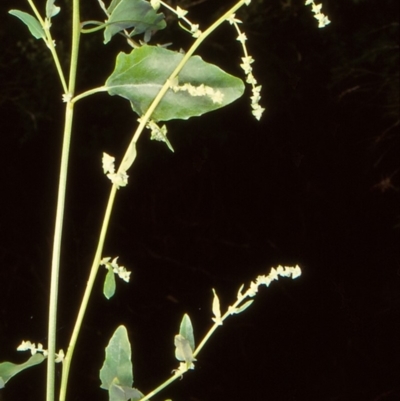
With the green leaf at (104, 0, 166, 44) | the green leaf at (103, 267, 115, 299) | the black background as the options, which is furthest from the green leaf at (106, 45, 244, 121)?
the black background

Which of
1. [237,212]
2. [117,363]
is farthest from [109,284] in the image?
[237,212]

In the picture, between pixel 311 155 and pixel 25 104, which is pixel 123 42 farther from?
pixel 311 155

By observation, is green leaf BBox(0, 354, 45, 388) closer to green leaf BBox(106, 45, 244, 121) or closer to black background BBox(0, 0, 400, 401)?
green leaf BBox(106, 45, 244, 121)

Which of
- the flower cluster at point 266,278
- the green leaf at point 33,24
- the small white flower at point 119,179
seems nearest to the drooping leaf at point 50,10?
the green leaf at point 33,24

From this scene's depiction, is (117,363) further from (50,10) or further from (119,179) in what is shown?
(50,10)

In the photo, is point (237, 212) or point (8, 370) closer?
point (8, 370)

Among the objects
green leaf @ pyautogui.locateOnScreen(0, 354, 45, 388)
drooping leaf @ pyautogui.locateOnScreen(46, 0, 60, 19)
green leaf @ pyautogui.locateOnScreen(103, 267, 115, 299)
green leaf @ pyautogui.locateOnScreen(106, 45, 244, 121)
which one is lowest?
green leaf @ pyautogui.locateOnScreen(0, 354, 45, 388)

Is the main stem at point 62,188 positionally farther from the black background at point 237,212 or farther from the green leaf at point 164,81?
the black background at point 237,212
